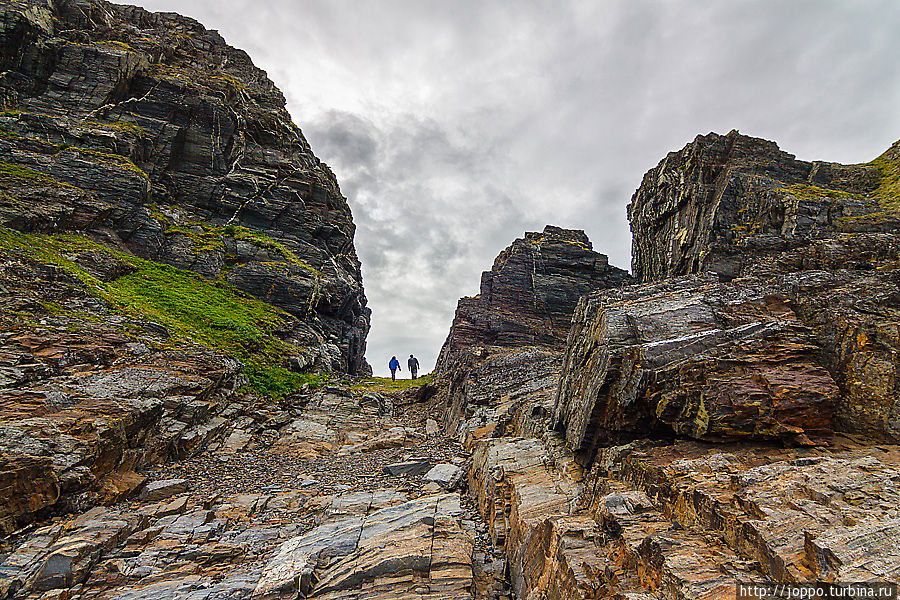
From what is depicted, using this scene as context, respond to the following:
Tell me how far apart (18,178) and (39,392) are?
27495mm

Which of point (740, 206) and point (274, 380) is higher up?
point (740, 206)

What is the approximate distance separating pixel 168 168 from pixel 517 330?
45.8 m

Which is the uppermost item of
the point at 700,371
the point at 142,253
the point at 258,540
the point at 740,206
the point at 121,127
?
the point at 121,127

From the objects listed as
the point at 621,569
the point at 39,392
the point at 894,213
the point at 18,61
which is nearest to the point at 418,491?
the point at 621,569

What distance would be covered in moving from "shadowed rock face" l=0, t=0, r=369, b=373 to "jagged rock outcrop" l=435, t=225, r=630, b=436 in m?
14.3

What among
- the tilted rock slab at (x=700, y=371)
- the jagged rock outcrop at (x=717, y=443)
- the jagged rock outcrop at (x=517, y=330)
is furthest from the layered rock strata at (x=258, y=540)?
the jagged rock outcrop at (x=517, y=330)

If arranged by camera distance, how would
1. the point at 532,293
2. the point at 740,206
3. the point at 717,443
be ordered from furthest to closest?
the point at 532,293, the point at 740,206, the point at 717,443

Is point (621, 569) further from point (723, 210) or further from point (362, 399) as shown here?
point (723, 210)

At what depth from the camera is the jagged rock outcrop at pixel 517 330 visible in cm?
2620

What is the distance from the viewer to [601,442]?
12.7 metres

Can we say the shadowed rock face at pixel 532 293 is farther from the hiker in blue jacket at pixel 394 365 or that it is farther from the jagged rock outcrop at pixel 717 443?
the jagged rock outcrop at pixel 717 443

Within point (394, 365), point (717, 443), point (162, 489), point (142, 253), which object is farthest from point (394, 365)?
point (717, 443)

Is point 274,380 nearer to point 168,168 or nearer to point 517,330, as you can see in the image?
point 517,330

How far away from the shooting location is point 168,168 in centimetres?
4478
